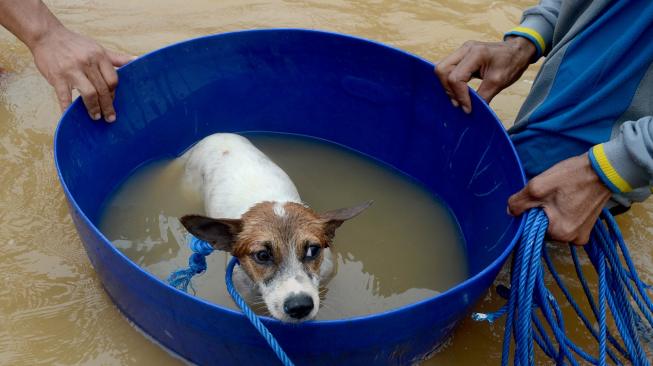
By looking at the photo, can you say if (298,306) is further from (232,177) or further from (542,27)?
(542,27)

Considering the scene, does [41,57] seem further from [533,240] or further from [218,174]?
[533,240]

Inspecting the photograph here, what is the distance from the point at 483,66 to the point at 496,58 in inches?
→ 3.2

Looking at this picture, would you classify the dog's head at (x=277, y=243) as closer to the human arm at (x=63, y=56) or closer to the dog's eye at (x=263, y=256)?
the dog's eye at (x=263, y=256)

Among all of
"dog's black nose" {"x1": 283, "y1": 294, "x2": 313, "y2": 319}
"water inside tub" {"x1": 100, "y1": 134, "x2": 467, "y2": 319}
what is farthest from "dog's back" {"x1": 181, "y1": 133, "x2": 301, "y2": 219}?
"dog's black nose" {"x1": 283, "y1": 294, "x2": 313, "y2": 319}

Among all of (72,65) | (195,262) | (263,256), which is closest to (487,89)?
(263,256)

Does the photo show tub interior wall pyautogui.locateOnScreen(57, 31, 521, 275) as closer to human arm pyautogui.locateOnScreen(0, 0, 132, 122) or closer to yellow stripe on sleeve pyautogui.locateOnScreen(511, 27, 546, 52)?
human arm pyautogui.locateOnScreen(0, 0, 132, 122)

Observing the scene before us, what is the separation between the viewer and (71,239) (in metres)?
3.22

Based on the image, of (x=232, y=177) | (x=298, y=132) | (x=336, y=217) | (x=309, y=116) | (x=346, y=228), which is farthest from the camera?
(x=298, y=132)

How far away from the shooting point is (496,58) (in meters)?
3.28

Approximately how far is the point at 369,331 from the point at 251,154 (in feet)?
5.66

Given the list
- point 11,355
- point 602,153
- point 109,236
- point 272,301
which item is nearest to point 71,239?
point 109,236

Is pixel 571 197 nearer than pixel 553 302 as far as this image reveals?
Yes

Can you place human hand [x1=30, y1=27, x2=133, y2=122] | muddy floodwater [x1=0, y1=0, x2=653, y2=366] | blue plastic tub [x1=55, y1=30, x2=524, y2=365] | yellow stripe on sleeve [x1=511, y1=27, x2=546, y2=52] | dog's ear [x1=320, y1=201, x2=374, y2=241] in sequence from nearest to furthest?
blue plastic tub [x1=55, y1=30, x2=524, y2=365], dog's ear [x1=320, y1=201, x2=374, y2=241], muddy floodwater [x1=0, y1=0, x2=653, y2=366], human hand [x1=30, y1=27, x2=133, y2=122], yellow stripe on sleeve [x1=511, y1=27, x2=546, y2=52]

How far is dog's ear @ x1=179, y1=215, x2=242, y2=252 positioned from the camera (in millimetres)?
2477
